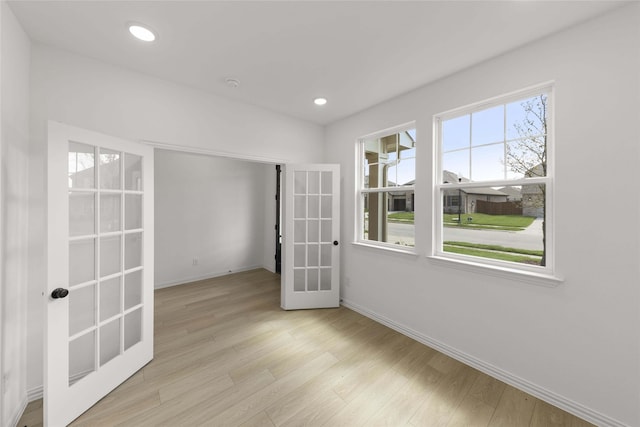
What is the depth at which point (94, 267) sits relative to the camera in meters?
1.70

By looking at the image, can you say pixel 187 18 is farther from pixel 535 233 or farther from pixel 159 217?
pixel 159 217

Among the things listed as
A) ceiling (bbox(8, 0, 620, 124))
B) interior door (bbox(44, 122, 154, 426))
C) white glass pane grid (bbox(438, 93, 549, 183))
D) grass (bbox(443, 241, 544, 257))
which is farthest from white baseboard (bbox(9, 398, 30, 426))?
white glass pane grid (bbox(438, 93, 549, 183))

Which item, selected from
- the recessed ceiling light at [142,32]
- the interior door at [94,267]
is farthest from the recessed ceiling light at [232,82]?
the interior door at [94,267]

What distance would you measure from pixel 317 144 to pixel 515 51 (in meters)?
2.36

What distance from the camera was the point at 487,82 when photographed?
202cm

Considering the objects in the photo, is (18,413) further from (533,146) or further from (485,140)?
(533,146)

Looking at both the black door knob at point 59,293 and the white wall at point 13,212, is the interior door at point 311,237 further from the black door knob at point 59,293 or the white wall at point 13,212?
the white wall at point 13,212

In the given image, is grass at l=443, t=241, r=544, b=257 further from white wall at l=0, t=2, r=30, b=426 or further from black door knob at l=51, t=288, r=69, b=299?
white wall at l=0, t=2, r=30, b=426

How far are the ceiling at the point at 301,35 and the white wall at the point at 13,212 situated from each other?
29cm

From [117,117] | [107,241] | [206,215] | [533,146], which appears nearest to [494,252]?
[533,146]

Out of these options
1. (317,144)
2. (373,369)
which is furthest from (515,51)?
(373,369)

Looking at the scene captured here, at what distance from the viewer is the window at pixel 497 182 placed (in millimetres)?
1863

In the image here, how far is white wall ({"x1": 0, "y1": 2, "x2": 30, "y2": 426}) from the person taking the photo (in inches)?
55.8

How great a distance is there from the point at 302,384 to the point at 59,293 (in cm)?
175
